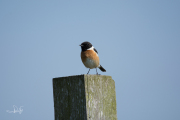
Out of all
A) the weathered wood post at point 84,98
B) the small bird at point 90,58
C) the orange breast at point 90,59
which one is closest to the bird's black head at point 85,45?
the small bird at point 90,58

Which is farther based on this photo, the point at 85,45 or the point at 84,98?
the point at 85,45

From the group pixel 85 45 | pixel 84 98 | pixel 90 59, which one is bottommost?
pixel 84 98

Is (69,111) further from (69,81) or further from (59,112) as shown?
(69,81)

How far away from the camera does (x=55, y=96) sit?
10.1 feet

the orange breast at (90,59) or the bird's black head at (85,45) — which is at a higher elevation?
the bird's black head at (85,45)

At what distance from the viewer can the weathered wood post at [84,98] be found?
9.09 feet

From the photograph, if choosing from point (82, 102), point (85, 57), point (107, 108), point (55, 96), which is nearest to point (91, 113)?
point (82, 102)

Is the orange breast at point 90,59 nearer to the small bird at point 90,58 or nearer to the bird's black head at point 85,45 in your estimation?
the small bird at point 90,58

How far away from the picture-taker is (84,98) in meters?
2.75

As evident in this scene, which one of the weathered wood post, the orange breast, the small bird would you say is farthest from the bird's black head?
the weathered wood post

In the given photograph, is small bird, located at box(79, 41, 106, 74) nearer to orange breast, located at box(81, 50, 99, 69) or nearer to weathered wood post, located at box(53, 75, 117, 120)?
orange breast, located at box(81, 50, 99, 69)

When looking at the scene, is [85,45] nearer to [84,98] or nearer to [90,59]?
[90,59]

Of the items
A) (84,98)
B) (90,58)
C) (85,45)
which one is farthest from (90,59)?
(84,98)

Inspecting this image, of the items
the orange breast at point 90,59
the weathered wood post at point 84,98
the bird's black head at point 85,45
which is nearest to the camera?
the weathered wood post at point 84,98
